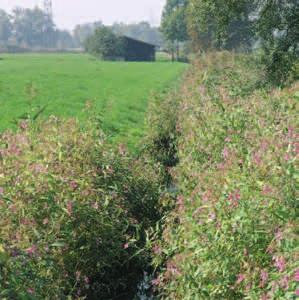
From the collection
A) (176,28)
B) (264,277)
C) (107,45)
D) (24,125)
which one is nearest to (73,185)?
(24,125)

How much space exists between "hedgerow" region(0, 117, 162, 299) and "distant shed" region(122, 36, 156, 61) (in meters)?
90.1

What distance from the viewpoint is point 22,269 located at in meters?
4.53

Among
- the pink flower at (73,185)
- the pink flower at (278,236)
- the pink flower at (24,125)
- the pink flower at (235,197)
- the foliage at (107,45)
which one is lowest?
the pink flower at (73,185)

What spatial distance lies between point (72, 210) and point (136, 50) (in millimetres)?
95254

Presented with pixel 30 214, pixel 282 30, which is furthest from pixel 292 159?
pixel 282 30

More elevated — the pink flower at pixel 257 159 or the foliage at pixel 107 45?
the foliage at pixel 107 45

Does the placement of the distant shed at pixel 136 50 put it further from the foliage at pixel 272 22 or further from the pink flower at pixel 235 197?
the pink flower at pixel 235 197

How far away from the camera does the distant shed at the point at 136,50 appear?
97438mm

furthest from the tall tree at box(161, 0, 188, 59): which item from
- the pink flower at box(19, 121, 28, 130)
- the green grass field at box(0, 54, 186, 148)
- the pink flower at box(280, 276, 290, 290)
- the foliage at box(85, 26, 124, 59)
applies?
the pink flower at box(280, 276, 290, 290)

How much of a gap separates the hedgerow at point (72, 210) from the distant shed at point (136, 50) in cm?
9012

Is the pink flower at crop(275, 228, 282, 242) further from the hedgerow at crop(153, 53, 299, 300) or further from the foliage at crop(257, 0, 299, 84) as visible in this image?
the foliage at crop(257, 0, 299, 84)

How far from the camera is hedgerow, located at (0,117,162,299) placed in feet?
18.2

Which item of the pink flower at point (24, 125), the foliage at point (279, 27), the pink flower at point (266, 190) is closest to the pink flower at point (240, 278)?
the pink flower at point (266, 190)

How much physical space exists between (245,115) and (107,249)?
123 inches
